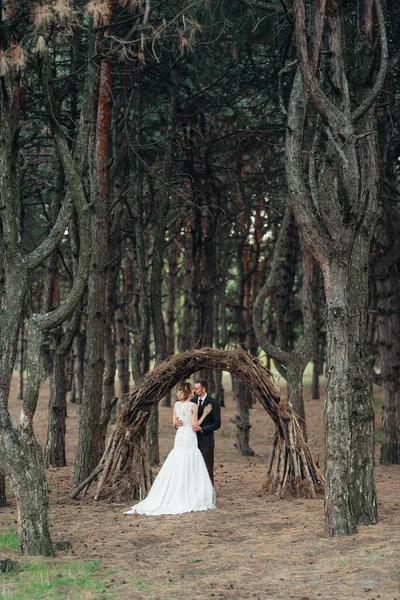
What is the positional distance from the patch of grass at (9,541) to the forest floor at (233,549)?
0.29m

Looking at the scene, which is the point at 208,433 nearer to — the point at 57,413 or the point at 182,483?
the point at 182,483

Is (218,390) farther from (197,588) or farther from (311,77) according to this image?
(197,588)

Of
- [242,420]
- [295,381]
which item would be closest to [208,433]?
[295,381]

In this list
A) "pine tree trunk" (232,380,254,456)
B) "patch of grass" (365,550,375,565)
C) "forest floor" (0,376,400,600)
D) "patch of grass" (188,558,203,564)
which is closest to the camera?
"forest floor" (0,376,400,600)

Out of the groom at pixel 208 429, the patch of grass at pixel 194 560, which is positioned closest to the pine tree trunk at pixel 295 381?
the groom at pixel 208 429

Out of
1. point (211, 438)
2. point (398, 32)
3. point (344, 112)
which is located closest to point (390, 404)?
point (211, 438)

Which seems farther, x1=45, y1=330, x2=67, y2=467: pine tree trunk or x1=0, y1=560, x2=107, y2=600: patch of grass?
x1=45, y1=330, x2=67, y2=467: pine tree trunk

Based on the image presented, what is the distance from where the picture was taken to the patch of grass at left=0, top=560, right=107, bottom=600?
23.9 feet

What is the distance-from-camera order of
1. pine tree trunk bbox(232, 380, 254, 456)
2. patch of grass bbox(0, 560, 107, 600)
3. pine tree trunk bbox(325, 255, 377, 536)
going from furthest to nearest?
pine tree trunk bbox(232, 380, 254, 456) → pine tree trunk bbox(325, 255, 377, 536) → patch of grass bbox(0, 560, 107, 600)

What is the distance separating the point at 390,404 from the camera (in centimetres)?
1692

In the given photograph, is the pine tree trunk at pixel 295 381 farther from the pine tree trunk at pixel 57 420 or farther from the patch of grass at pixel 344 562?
the patch of grass at pixel 344 562

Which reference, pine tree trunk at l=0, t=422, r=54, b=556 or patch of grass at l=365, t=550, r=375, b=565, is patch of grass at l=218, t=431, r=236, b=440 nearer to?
pine tree trunk at l=0, t=422, r=54, b=556

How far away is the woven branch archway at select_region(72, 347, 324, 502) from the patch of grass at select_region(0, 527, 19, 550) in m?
2.86

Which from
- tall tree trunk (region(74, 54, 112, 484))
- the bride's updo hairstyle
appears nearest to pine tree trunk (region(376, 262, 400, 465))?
the bride's updo hairstyle
